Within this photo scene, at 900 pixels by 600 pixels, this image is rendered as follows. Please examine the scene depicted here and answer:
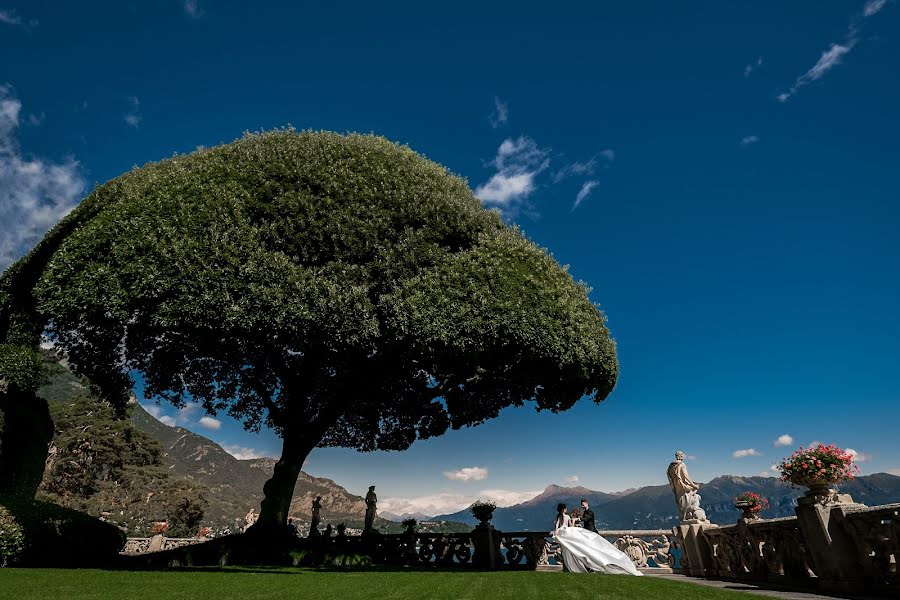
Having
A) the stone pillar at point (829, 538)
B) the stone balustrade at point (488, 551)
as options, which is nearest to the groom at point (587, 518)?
the stone balustrade at point (488, 551)

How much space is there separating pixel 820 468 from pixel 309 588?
1025 cm

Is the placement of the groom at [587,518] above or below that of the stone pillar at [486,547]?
above

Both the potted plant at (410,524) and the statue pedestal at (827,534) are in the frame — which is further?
the potted plant at (410,524)

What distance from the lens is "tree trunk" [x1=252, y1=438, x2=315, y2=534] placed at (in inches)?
711

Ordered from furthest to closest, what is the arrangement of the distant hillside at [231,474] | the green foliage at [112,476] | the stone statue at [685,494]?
the distant hillside at [231,474]
the green foliage at [112,476]
the stone statue at [685,494]

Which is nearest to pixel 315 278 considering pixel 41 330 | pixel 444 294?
pixel 444 294

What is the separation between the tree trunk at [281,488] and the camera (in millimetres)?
18047

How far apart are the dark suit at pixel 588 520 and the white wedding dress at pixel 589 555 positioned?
121 cm

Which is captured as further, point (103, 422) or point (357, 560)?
point (103, 422)

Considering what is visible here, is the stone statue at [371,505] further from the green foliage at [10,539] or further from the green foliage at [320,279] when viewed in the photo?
the green foliage at [10,539]

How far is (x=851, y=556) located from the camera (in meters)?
9.34

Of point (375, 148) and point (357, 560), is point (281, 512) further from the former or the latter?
point (375, 148)

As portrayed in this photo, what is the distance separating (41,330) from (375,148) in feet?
38.1

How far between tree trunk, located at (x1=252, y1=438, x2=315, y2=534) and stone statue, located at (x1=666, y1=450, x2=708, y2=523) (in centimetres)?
1301
